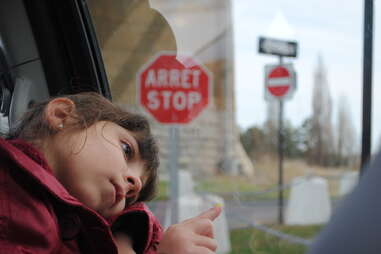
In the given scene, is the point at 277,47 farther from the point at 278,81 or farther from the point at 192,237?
the point at 192,237

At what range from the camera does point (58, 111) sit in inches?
39.8

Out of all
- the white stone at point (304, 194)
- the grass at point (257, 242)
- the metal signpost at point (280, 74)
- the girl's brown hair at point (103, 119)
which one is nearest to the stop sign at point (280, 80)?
the metal signpost at point (280, 74)

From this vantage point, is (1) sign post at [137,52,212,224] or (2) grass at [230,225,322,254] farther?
(2) grass at [230,225,322,254]

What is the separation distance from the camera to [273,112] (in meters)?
3.17

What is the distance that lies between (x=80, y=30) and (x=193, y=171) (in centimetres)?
336

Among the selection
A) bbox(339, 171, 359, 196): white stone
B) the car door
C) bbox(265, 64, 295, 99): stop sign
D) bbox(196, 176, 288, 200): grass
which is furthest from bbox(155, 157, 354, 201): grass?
bbox(339, 171, 359, 196): white stone

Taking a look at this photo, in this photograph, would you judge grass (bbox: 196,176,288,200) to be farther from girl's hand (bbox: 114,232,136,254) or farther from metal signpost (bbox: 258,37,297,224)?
girl's hand (bbox: 114,232,136,254)

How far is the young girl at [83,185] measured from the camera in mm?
807

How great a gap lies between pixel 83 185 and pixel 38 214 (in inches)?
→ 5.2

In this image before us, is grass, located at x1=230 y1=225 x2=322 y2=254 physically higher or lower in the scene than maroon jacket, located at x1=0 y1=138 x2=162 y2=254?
lower

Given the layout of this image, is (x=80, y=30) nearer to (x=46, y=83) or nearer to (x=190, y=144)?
(x=46, y=83)

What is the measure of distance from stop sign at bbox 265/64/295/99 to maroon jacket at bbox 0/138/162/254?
5.24 ft

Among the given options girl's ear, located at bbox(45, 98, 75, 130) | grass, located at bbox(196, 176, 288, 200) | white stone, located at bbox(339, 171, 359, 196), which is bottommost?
grass, located at bbox(196, 176, 288, 200)

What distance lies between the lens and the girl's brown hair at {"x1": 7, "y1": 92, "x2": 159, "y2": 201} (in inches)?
Result: 38.9
